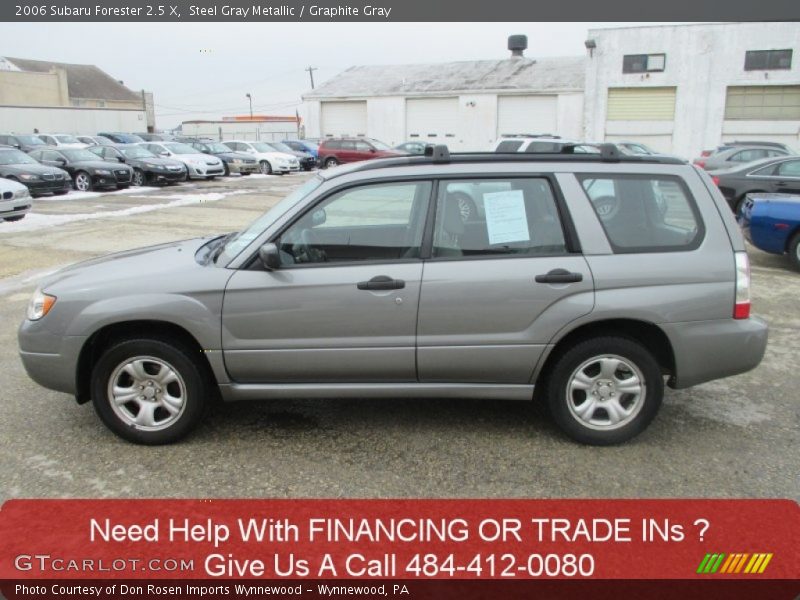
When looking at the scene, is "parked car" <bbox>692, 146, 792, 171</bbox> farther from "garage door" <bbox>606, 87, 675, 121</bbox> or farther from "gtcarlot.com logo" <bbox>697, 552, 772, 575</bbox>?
"garage door" <bbox>606, 87, 675, 121</bbox>

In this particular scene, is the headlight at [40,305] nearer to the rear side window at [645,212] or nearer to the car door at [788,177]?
the rear side window at [645,212]

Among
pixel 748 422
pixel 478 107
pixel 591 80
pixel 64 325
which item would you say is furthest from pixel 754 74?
pixel 64 325

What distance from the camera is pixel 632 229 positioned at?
155 inches

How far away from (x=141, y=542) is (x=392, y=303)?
1739mm

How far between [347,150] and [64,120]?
68.7 ft

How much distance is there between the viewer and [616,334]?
3893mm

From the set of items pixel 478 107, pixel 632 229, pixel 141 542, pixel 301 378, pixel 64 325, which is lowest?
pixel 141 542

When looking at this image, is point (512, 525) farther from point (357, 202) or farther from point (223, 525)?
point (357, 202)

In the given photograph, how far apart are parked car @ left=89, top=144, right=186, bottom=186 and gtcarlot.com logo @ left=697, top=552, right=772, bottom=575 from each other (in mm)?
22750

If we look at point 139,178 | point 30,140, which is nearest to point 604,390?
point 139,178

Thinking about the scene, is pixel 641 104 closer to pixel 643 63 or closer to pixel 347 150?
pixel 643 63

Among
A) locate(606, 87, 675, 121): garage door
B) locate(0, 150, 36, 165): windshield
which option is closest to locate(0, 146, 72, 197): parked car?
locate(0, 150, 36, 165): windshield

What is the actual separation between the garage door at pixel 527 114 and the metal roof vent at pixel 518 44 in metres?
7.43

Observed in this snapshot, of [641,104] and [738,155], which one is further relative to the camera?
[641,104]
